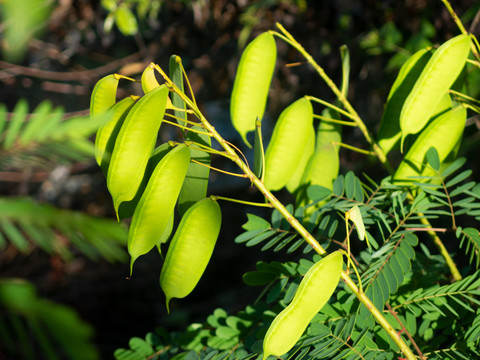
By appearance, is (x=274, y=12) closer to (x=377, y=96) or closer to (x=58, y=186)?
(x=377, y=96)

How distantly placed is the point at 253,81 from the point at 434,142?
0.25 metres

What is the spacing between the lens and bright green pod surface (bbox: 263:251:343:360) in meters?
0.41

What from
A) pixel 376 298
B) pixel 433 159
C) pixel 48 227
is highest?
pixel 48 227

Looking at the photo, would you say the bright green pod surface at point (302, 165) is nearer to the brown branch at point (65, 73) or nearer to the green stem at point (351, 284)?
the green stem at point (351, 284)

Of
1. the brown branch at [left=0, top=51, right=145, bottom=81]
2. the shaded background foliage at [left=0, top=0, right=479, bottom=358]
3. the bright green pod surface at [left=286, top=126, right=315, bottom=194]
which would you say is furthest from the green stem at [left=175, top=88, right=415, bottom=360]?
the brown branch at [left=0, top=51, right=145, bottom=81]

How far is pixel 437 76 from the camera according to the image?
51 cm

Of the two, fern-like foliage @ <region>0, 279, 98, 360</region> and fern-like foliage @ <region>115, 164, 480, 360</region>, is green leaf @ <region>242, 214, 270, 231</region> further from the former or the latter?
fern-like foliage @ <region>0, 279, 98, 360</region>

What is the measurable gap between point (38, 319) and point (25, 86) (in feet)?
9.04

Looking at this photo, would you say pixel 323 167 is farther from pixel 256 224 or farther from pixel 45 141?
pixel 45 141

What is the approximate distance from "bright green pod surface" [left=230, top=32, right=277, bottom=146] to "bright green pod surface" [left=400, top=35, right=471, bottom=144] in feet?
0.62

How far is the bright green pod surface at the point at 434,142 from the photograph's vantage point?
0.53m

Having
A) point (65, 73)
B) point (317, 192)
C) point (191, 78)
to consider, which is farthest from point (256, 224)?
point (65, 73)

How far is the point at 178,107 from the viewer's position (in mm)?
512

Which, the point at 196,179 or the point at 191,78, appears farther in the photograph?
the point at 191,78
